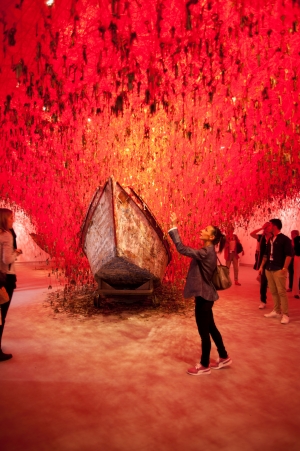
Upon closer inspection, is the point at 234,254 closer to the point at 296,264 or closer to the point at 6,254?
the point at 296,264

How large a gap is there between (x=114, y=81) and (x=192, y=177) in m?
6.12

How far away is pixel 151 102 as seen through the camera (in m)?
7.63

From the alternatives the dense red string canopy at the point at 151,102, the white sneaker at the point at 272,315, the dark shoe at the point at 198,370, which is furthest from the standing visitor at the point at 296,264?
the dark shoe at the point at 198,370

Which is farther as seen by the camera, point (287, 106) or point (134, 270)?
point (287, 106)

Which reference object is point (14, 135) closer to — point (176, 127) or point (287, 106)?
point (176, 127)

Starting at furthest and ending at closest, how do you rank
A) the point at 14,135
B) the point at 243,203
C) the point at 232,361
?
the point at 243,203
the point at 14,135
the point at 232,361

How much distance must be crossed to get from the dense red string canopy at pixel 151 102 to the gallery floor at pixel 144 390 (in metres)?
4.04

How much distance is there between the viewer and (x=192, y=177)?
12.2 meters

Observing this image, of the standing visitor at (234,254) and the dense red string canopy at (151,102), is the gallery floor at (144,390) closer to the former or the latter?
the dense red string canopy at (151,102)

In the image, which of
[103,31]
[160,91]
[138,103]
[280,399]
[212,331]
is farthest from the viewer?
[138,103]

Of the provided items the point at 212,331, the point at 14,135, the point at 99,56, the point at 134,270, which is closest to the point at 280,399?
the point at 212,331

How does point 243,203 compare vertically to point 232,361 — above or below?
above

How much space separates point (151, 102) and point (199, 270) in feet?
18.0

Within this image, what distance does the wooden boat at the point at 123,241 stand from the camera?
214 inches
